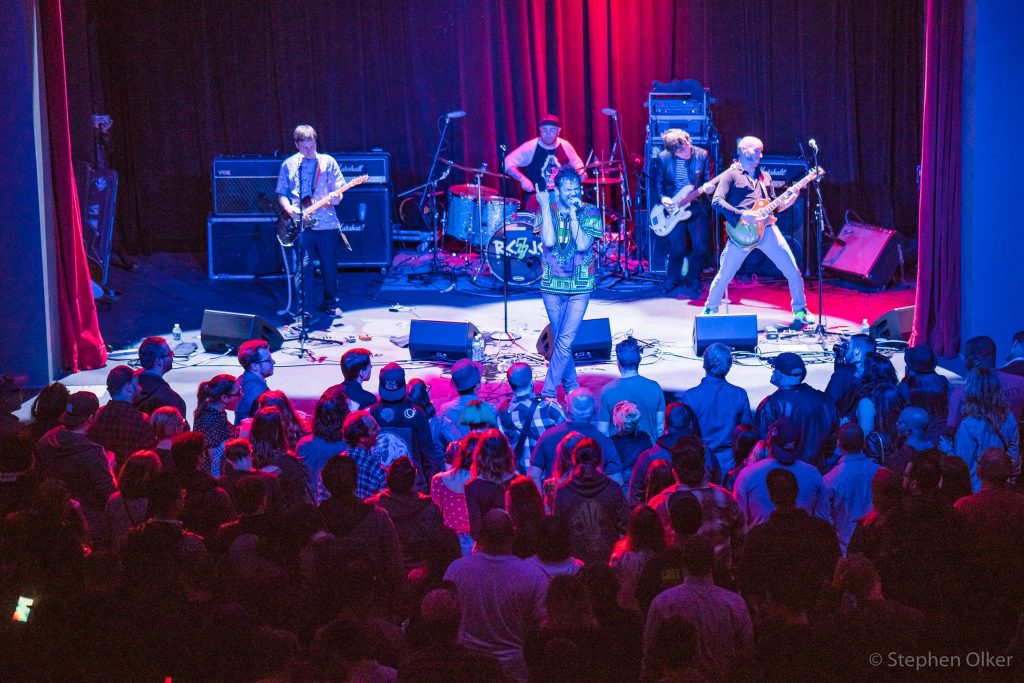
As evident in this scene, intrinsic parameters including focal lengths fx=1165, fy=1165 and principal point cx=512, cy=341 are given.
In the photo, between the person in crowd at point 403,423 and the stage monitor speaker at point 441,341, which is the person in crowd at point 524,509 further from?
the stage monitor speaker at point 441,341

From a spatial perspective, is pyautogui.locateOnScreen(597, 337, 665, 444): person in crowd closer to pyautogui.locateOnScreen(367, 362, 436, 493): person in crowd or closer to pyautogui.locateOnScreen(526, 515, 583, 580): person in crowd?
pyautogui.locateOnScreen(367, 362, 436, 493): person in crowd

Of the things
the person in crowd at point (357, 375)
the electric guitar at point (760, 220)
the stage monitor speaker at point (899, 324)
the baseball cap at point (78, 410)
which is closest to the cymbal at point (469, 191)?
the electric guitar at point (760, 220)

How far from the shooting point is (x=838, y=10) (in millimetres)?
15227

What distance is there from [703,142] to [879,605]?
429 inches

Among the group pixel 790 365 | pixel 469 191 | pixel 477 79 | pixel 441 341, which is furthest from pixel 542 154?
pixel 790 365

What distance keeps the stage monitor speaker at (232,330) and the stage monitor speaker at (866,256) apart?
696cm

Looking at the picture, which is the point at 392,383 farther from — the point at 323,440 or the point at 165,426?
the point at 165,426

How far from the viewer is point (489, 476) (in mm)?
5305

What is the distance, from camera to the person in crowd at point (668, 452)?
219 inches

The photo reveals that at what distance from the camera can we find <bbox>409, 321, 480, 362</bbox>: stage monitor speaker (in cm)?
1023

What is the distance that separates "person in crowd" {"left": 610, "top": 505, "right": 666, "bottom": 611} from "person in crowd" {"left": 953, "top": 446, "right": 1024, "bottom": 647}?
1186 millimetres

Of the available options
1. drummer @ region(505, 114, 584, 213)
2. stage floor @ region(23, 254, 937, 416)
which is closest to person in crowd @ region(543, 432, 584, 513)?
stage floor @ region(23, 254, 937, 416)

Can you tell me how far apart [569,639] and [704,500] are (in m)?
1.41

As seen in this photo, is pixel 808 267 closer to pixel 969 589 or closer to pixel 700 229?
pixel 700 229
